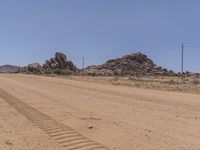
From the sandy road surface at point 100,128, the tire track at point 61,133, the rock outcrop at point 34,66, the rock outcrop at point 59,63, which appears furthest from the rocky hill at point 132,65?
the tire track at point 61,133

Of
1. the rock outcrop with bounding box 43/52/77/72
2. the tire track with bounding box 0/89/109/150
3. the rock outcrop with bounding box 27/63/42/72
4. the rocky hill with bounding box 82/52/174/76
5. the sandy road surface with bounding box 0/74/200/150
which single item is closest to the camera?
the tire track with bounding box 0/89/109/150

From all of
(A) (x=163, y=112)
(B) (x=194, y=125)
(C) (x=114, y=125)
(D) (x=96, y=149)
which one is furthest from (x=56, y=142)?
(A) (x=163, y=112)

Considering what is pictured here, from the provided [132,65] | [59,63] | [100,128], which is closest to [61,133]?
[100,128]

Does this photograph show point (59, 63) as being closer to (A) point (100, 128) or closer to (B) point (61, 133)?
(A) point (100, 128)

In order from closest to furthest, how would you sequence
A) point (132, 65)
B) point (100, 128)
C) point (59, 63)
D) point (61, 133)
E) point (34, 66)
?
point (61, 133), point (100, 128), point (34, 66), point (59, 63), point (132, 65)

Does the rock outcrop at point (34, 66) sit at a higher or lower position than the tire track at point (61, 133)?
higher

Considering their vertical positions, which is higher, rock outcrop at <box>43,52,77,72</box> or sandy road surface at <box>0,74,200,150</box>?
rock outcrop at <box>43,52,77,72</box>

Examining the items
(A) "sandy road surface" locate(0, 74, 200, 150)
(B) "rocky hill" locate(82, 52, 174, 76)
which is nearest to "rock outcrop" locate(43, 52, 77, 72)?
(B) "rocky hill" locate(82, 52, 174, 76)

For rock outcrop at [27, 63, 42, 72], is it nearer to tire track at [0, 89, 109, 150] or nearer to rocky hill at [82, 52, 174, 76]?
rocky hill at [82, 52, 174, 76]

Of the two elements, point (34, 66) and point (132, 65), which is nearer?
point (34, 66)

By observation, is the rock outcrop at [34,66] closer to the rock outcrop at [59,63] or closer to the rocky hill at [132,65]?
the rock outcrop at [59,63]

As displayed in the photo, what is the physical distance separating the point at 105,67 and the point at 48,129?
152 metres

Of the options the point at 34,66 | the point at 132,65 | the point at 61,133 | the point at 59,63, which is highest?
the point at 59,63

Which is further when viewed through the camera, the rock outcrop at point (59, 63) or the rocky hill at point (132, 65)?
the rocky hill at point (132, 65)
